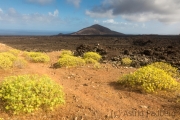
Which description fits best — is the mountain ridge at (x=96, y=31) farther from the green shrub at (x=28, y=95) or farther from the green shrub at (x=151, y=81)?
the green shrub at (x=28, y=95)

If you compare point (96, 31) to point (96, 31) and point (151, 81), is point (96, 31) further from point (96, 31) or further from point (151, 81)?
point (151, 81)

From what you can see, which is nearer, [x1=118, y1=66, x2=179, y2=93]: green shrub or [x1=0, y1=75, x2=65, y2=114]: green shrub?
[x1=0, y1=75, x2=65, y2=114]: green shrub

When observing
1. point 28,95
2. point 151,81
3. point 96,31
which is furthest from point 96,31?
point 28,95

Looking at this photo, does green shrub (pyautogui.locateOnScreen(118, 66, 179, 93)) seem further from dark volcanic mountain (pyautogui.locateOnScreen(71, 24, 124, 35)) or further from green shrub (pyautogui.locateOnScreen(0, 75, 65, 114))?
dark volcanic mountain (pyautogui.locateOnScreen(71, 24, 124, 35))

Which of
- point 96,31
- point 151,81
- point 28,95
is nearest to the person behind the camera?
point 28,95

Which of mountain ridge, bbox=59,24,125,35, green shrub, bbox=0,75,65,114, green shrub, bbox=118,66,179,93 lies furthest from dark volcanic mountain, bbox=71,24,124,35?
green shrub, bbox=0,75,65,114

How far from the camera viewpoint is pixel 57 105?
585 cm

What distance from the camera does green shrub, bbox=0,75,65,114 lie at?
5.30 metres

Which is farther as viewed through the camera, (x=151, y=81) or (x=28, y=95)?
(x=151, y=81)

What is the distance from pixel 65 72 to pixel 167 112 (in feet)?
20.1

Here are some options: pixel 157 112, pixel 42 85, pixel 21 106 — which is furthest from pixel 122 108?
pixel 21 106

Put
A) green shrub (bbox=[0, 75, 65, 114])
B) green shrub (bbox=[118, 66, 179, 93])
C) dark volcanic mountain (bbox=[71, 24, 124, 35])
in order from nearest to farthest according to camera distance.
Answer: green shrub (bbox=[0, 75, 65, 114]) < green shrub (bbox=[118, 66, 179, 93]) < dark volcanic mountain (bbox=[71, 24, 124, 35])

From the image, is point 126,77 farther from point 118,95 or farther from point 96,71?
point 96,71

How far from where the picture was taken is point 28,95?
17.9 feet
